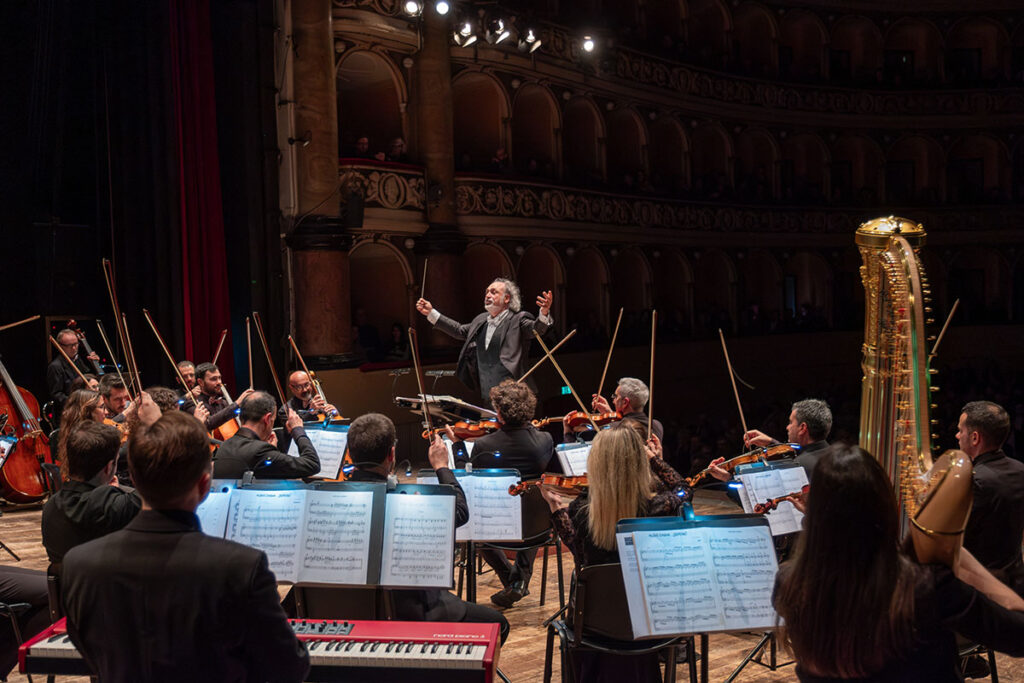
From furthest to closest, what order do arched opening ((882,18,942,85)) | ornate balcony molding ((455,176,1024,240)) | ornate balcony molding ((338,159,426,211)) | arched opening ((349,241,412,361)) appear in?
arched opening ((882,18,942,85)), arched opening ((349,241,412,361)), ornate balcony molding ((455,176,1024,240)), ornate balcony molding ((338,159,426,211))

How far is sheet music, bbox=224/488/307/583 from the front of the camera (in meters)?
3.49

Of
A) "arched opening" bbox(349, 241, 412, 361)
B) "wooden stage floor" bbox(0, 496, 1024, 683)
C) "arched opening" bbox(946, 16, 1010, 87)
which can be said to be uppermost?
"arched opening" bbox(946, 16, 1010, 87)

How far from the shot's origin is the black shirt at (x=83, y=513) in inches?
143

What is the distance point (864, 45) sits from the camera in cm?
2322

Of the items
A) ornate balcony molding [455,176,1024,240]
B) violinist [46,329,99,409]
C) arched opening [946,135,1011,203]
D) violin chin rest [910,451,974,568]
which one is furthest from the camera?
arched opening [946,135,1011,203]

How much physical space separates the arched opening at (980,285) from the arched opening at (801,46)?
5.77 metres

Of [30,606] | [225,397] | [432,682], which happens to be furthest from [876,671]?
[225,397]

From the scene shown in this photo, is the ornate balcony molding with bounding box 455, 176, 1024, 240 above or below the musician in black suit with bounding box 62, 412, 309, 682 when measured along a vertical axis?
above

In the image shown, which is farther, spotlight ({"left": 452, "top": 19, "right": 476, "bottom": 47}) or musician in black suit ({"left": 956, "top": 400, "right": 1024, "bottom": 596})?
spotlight ({"left": 452, "top": 19, "right": 476, "bottom": 47})

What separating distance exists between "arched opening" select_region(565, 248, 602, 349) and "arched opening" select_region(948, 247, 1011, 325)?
9.75 metres

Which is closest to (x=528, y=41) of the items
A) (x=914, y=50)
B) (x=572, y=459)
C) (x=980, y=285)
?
(x=572, y=459)

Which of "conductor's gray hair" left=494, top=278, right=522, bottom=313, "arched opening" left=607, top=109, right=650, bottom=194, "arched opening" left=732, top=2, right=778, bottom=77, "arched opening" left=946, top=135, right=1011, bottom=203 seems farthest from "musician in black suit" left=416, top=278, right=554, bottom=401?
"arched opening" left=946, top=135, right=1011, bottom=203

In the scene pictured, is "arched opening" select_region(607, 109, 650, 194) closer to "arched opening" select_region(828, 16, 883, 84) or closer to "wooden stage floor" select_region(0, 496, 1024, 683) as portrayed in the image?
"arched opening" select_region(828, 16, 883, 84)

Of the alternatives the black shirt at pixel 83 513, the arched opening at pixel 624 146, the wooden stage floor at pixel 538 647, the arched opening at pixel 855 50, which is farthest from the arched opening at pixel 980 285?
the black shirt at pixel 83 513
